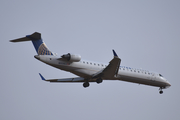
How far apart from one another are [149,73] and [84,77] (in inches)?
310

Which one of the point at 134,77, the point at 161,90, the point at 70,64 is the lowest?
the point at 161,90

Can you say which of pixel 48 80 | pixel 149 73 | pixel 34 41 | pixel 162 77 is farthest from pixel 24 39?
pixel 162 77

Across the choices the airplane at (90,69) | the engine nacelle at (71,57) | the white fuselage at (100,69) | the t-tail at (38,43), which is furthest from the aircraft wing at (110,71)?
the t-tail at (38,43)

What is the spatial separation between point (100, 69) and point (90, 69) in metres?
1.25

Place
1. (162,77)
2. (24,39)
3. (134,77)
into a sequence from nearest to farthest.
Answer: (24,39) < (134,77) < (162,77)

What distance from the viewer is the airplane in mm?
25484

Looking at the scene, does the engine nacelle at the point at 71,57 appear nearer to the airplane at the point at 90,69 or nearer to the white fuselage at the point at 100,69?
the airplane at the point at 90,69

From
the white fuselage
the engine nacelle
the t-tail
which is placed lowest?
the white fuselage

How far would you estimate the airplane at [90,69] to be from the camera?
25.5m

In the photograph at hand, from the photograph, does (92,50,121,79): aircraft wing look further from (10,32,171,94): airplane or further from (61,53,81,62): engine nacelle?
(61,53,81,62): engine nacelle

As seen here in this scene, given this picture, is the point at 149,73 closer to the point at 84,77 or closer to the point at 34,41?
the point at 84,77

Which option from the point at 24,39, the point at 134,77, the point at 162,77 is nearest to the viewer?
the point at 24,39

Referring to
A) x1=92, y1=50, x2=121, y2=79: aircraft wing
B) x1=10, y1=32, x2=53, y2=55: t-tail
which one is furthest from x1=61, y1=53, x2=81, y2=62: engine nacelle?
x1=92, y1=50, x2=121, y2=79: aircraft wing

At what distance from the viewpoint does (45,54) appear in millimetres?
25641
